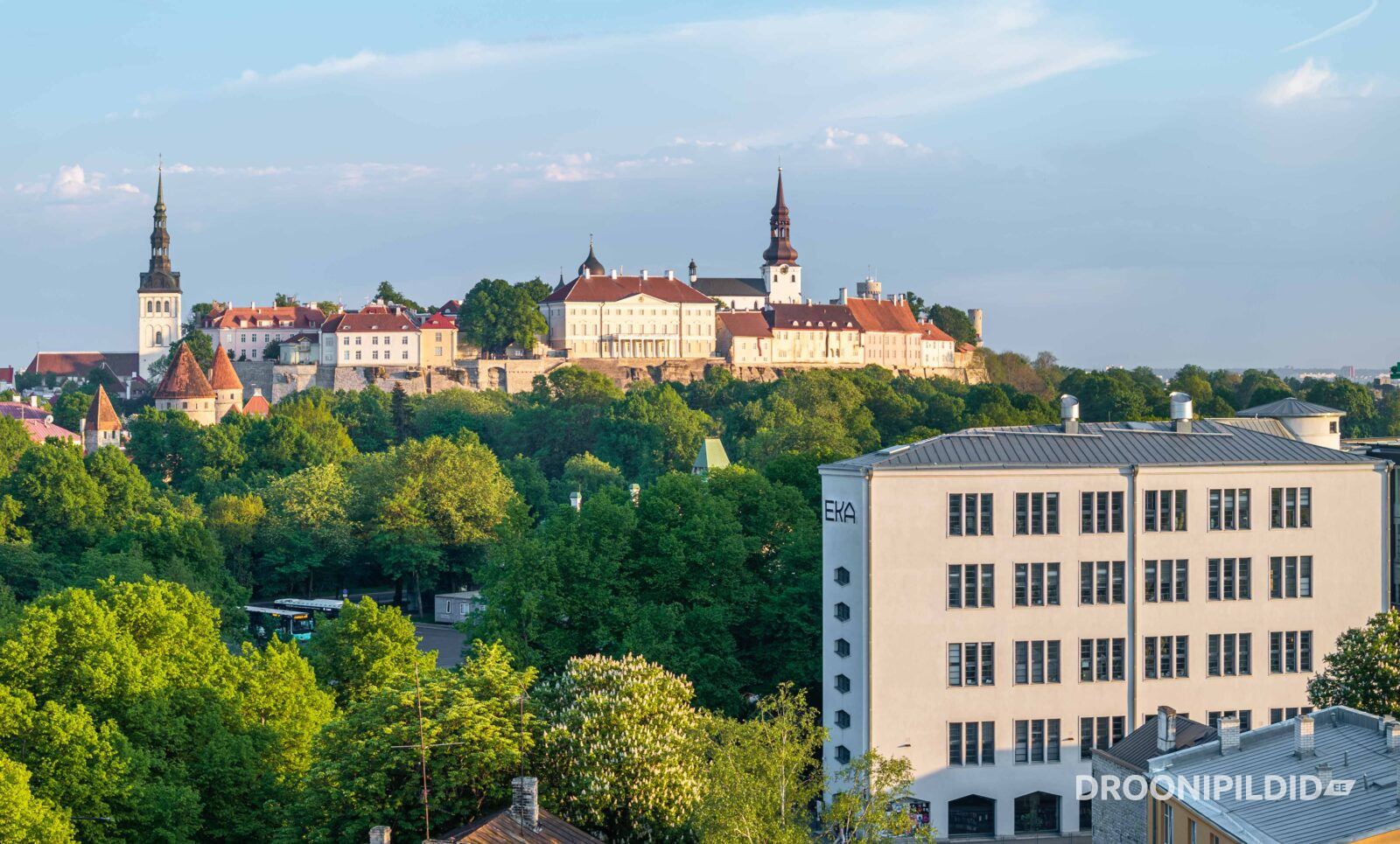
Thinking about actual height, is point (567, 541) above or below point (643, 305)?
below

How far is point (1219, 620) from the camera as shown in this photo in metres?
46.1

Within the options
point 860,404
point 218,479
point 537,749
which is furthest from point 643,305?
point 537,749

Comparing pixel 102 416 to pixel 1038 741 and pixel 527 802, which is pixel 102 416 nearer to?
pixel 1038 741

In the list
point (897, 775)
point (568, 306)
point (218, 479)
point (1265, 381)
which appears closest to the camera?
point (897, 775)

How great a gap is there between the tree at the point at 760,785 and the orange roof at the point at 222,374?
134 meters

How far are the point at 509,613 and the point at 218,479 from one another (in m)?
67.1

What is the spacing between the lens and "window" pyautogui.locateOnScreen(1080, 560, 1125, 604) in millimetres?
45562

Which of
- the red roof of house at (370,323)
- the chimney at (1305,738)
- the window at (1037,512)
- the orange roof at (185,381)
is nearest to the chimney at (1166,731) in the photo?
the chimney at (1305,738)

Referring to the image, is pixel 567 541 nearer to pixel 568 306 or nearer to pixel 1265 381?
pixel 1265 381

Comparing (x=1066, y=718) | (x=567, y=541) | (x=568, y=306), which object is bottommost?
(x=1066, y=718)

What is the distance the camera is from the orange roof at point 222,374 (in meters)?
162

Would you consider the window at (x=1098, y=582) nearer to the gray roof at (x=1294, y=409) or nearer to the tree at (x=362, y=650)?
the gray roof at (x=1294, y=409)

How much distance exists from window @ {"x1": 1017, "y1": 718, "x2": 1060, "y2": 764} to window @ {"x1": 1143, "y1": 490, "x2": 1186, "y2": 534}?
17.9 feet

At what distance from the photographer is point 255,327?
7421 inches
